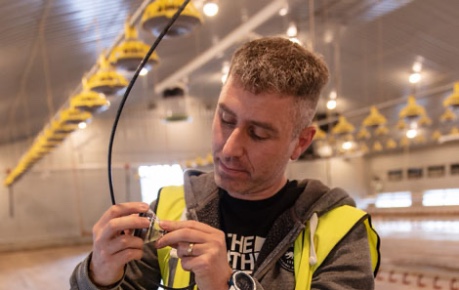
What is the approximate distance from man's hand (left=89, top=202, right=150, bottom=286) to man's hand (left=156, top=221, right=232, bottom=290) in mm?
65

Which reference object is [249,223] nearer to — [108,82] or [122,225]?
[122,225]

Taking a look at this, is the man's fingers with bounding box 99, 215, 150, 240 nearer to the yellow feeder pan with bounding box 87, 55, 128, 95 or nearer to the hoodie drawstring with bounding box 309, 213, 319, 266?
the hoodie drawstring with bounding box 309, 213, 319, 266

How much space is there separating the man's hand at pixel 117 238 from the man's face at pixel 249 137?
196mm

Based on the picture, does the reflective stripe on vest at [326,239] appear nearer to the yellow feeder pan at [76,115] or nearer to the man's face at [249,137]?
the man's face at [249,137]

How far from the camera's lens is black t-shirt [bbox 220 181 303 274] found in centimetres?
105

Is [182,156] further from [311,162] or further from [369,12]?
[369,12]

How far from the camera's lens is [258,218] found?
42.1 inches

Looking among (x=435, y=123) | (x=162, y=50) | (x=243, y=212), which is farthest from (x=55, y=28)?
(x=435, y=123)

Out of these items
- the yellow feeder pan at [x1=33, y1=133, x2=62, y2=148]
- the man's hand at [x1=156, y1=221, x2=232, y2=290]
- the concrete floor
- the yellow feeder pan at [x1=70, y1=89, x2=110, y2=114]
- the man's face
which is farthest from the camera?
the yellow feeder pan at [x1=33, y1=133, x2=62, y2=148]

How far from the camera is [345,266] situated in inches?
36.7

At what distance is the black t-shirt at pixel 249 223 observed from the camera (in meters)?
1.05

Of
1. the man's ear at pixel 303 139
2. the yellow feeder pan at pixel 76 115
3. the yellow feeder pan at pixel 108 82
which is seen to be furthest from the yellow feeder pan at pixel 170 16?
the yellow feeder pan at pixel 76 115

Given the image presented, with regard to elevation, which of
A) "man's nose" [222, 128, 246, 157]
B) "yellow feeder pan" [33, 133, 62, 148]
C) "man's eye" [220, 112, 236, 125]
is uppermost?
"yellow feeder pan" [33, 133, 62, 148]

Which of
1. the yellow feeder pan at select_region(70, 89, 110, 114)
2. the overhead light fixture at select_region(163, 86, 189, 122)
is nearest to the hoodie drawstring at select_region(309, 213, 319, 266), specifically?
the yellow feeder pan at select_region(70, 89, 110, 114)
